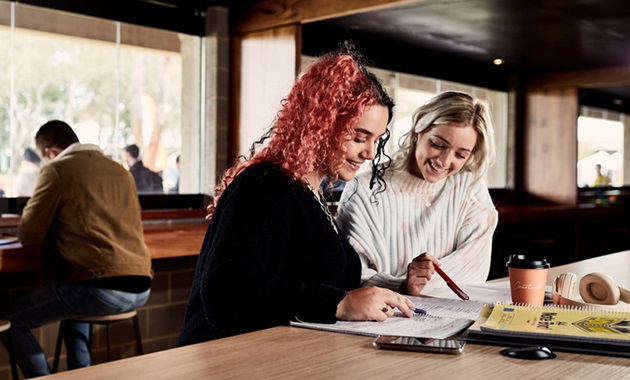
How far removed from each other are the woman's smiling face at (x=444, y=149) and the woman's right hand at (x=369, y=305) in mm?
876

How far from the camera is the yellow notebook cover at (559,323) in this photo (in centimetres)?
118

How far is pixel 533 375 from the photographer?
1.03 m

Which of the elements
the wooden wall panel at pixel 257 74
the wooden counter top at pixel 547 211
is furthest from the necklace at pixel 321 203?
the wooden counter top at pixel 547 211

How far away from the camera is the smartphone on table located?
1.15 metres

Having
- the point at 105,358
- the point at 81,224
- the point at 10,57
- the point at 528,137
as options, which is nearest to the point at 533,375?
the point at 81,224

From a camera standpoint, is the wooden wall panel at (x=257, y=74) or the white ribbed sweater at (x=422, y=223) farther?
the wooden wall panel at (x=257, y=74)

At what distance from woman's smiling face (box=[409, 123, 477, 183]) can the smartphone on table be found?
Result: 1075 mm

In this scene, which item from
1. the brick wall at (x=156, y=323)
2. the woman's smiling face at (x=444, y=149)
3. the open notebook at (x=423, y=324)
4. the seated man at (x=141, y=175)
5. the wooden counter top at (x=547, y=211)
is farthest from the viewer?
the wooden counter top at (x=547, y=211)

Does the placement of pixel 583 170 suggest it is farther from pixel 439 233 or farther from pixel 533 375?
pixel 533 375

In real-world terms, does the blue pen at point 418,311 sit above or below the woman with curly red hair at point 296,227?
below

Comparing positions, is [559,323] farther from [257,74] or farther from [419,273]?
[257,74]

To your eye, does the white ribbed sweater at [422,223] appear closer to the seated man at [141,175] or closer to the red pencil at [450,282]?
the red pencil at [450,282]

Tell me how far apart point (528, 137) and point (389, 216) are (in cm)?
598

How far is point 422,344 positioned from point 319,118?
1.95 ft
